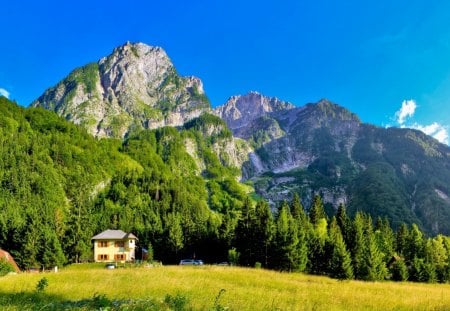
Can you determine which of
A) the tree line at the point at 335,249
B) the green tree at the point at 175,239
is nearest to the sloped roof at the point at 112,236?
the green tree at the point at 175,239

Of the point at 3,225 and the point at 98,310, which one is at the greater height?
the point at 3,225

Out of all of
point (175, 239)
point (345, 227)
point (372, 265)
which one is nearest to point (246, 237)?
point (345, 227)

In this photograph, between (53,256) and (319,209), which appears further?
(319,209)

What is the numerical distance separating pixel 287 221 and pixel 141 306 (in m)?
64.2

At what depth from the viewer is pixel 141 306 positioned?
11922 millimetres

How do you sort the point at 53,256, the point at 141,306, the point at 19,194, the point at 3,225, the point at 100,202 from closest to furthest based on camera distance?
the point at 141,306 < the point at 53,256 < the point at 3,225 < the point at 19,194 < the point at 100,202

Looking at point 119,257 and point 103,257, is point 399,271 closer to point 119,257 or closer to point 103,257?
point 119,257

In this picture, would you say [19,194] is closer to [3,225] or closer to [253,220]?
[3,225]

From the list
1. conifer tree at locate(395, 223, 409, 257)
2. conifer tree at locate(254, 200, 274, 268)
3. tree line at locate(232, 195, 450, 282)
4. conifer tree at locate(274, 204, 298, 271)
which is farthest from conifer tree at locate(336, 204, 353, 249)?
conifer tree at locate(254, 200, 274, 268)

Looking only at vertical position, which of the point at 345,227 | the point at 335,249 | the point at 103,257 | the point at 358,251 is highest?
the point at 345,227

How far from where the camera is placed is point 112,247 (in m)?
112

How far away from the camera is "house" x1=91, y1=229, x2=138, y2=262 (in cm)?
11083

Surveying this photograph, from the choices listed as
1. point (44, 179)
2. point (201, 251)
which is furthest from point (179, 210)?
point (201, 251)

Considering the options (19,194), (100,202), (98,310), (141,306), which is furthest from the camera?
(100,202)
